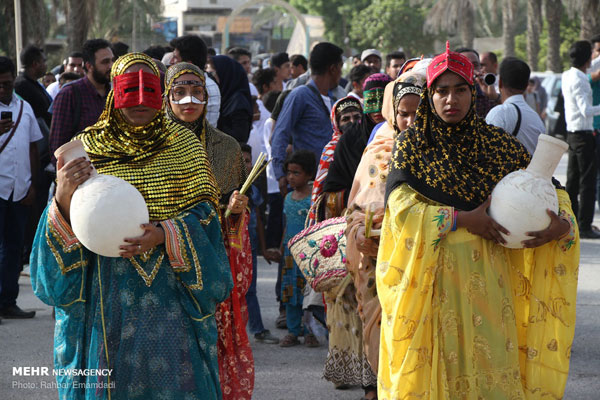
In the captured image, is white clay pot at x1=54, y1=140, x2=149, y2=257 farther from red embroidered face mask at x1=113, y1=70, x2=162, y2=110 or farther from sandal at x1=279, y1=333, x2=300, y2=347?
sandal at x1=279, y1=333, x2=300, y2=347

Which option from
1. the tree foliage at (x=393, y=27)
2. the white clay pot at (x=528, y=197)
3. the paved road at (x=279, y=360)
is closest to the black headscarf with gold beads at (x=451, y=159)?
the white clay pot at (x=528, y=197)

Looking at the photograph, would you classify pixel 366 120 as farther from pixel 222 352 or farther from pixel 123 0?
pixel 123 0

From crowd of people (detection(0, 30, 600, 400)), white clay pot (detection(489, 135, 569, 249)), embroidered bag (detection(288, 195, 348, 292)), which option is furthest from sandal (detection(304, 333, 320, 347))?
white clay pot (detection(489, 135, 569, 249))

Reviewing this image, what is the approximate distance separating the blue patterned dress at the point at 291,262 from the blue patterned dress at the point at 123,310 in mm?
2973

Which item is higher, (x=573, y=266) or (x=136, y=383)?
(x=573, y=266)

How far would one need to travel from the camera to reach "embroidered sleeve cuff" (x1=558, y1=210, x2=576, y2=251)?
4133 millimetres

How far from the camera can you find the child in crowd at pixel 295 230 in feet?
23.1

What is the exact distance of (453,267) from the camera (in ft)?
13.4

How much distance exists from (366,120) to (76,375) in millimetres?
2582

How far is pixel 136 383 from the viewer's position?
398 cm

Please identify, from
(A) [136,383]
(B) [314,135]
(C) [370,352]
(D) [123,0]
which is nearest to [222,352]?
(C) [370,352]

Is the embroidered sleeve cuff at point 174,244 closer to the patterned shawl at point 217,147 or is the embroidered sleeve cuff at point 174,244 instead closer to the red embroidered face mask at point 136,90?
the red embroidered face mask at point 136,90

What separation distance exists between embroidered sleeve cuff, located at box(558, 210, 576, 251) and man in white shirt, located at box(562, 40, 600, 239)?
22.9 feet

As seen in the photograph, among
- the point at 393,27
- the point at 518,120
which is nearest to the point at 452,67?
the point at 518,120
